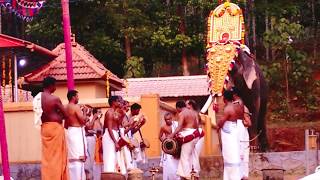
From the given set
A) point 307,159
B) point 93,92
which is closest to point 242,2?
point 93,92

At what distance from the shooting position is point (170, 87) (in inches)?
1109

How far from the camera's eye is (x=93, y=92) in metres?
19.6

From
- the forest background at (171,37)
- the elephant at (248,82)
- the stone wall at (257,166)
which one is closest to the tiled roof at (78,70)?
the elephant at (248,82)

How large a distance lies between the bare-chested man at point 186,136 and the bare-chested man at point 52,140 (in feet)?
8.04

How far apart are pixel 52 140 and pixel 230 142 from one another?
127 inches

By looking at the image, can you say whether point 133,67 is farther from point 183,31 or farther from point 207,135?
point 207,135

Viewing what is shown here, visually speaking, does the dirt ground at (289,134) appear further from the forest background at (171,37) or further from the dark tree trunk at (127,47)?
the dark tree trunk at (127,47)

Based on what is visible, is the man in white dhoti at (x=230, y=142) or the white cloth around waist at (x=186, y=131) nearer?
the man in white dhoti at (x=230, y=142)

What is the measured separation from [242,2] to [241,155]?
20280 millimetres

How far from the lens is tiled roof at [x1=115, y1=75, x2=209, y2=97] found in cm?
2775

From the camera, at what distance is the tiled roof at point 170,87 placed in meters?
27.8

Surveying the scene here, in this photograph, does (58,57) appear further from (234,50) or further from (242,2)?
(242,2)

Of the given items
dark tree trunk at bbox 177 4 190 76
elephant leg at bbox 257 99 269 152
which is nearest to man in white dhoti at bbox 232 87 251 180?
elephant leg at bbox 257 99 269 152

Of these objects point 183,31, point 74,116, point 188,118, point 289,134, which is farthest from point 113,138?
point 183,31
